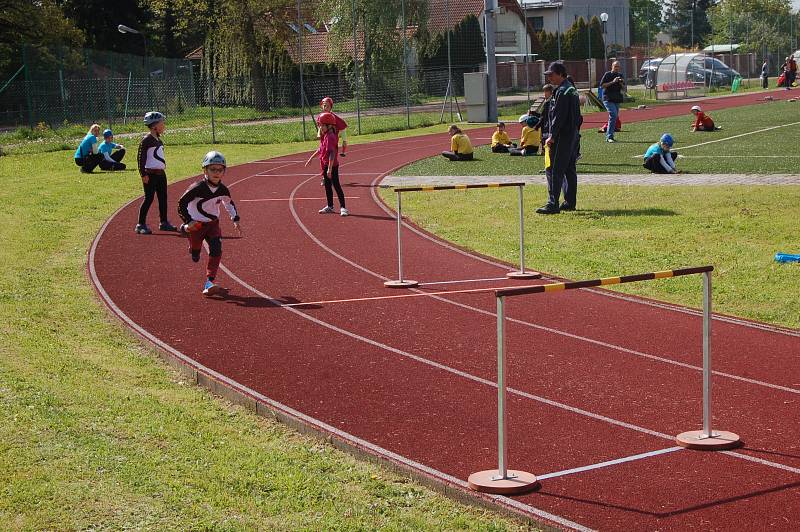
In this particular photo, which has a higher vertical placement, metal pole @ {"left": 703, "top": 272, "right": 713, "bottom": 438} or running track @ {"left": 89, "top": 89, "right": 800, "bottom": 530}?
metal pole @ {"left": 703, "top": 272, "right": 713, "bottom": 438}

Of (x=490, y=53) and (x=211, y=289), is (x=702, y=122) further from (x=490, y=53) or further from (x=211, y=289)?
(x=211, y=289)

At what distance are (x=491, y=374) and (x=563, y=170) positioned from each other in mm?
→ 8540

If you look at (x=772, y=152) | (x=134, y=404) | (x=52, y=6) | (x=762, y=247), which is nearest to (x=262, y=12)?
(x=52, y=6)

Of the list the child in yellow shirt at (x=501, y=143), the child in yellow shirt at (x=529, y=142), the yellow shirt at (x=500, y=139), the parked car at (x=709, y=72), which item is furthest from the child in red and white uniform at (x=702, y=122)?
the parked car at (x=709, y=72)

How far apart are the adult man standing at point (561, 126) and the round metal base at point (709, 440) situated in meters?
9.84

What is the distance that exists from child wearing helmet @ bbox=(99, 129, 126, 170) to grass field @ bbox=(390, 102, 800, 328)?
715cm

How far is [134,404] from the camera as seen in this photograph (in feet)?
26.2

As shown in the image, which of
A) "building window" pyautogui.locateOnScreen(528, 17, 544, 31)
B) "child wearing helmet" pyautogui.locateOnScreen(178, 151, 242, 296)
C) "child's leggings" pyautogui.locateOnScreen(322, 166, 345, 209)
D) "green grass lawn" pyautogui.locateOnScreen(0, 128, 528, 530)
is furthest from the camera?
"building window" pyautogui.locateOnScreen(528, 17, 544, 31)

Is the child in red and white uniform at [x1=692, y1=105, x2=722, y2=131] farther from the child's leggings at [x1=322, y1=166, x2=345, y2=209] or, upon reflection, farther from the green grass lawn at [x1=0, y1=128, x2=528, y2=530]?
the green grass lawn at [x1=0, y1=128, x2=528, y2=530]

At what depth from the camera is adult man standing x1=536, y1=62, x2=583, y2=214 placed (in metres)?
16.3

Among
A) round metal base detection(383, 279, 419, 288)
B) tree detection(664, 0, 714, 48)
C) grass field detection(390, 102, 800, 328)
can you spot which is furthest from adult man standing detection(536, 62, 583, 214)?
tree detection(664, 0, 714, 48)

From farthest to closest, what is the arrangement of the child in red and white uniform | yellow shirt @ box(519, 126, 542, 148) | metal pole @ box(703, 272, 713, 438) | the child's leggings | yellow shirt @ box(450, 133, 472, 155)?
the child in red and white uniform, yellow shirt @ box(519, 126, 542, 148), yellow shirt @ box(450, 133, 472, 155), the child's leggings, metal pole @ box(703, 272, 713, 438)

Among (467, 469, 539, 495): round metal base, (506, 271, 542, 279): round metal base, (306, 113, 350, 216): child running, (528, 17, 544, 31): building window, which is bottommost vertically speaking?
(467, 469, 539, 495): round metal base

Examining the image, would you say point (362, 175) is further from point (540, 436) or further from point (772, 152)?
point (540, 436)
